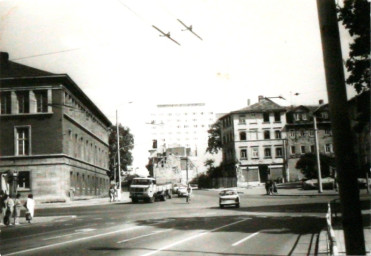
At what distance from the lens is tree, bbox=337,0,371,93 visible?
16.0 meters

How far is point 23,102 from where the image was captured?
143 ft

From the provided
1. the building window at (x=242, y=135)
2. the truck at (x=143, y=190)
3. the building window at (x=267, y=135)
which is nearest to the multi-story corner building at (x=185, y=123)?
the building window at (x=242, y=135)

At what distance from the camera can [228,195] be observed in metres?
32.6

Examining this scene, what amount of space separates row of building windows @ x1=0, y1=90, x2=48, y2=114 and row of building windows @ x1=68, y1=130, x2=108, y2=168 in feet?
16.6

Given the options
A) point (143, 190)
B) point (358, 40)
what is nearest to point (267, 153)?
point (143, 190)

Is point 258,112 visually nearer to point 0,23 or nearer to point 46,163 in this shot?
point 46,163

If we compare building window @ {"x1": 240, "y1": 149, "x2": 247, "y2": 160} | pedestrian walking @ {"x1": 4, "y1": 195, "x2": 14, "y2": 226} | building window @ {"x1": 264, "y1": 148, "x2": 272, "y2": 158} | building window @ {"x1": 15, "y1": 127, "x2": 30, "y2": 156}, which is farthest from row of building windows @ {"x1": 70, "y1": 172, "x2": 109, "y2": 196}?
building window @ {"x1": 264, "y1": 148, "x2": 272, "y2": 158}

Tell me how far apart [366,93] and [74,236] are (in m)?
12.4

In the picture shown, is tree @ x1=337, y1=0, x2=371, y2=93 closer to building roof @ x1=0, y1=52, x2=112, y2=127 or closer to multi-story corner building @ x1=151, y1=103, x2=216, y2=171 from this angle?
building roof @ x1=0, y1=52, x2=112, y2=127

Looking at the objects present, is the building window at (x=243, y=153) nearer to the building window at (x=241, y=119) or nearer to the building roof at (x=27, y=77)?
the building window at (x=241, y=119)

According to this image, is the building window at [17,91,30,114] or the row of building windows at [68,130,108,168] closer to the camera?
the building window at [17,91,30,114]

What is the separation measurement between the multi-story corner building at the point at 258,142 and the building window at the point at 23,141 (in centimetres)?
4509

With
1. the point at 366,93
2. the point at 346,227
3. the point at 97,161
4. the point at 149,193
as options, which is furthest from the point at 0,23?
the point at 97,161

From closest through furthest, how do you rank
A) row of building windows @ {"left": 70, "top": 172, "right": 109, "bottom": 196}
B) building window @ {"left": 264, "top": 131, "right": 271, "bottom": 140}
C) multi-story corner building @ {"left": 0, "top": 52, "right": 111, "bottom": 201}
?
1. multi-story corner building @ {"left": 0, "top": 52, "right": 111, "bottom": 201}
2. row of building windows @ {"left": 70, "top": 172, "right": 109, "bottom": 196}
3. building window @ {"left": 264, "top": 131, "right": 271, "bottom": 140}
